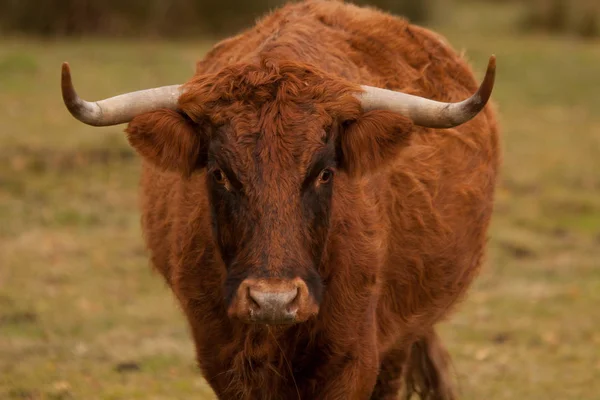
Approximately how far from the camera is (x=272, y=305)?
4.40m

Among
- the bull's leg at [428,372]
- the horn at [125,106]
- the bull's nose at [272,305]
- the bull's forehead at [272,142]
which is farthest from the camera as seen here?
the bull's leg at [428,372]

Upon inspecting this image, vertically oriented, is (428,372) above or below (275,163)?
below

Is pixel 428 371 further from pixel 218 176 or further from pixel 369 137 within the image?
pixel 218 176

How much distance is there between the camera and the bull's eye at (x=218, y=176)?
4836 millimetres

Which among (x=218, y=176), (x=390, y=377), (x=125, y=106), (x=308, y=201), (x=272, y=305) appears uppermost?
(x=125, y=106)

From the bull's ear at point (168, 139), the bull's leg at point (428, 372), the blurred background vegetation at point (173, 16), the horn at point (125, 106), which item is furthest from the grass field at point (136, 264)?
the blurred background vegetation at point (173, 16)

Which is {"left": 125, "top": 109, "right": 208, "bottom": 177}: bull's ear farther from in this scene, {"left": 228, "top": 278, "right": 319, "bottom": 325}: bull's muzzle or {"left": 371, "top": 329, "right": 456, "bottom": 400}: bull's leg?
{"left": 371, "top": 329, "right": 456, "bottom": 400}: bull's leg

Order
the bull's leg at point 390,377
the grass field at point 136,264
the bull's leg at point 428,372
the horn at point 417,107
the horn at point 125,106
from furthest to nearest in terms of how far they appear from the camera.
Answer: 1. the grass field at point 136,264
2. the bull's leg at point 428,372
3. the bull's leg at point 390,377
4. the horn at point 417,107
5. the horn at point 125,106

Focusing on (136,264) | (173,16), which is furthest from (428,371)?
(173,16)

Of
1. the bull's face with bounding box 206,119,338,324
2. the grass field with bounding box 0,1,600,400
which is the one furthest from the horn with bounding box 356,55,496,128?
the grass field with bounding box 0,1,600,400

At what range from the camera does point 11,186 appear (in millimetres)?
13297

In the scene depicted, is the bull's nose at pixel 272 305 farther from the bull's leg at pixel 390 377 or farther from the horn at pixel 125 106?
the bull's leg at pixel 390 377

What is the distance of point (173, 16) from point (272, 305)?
77.2ft

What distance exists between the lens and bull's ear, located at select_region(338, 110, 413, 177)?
16.2 ft
